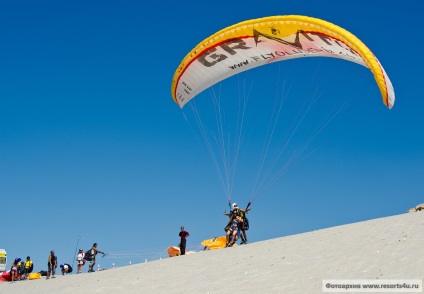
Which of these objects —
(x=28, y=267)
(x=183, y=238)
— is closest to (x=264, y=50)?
(x=183, y=238)

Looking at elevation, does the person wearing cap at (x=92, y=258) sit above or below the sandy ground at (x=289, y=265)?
above

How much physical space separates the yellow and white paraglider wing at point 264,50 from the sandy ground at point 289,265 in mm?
3357

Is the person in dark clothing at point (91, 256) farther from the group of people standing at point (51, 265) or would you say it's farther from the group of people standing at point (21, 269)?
the group of people standing at point (21, 269)

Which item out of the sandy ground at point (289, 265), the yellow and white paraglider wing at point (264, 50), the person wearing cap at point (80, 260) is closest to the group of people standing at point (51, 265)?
the person wearing cap at point (80, 260)

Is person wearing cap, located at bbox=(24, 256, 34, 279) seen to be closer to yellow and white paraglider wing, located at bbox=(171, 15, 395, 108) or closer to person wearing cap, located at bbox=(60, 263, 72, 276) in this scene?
person wearing cap, located at bbox=(60, 263, 72, 276)

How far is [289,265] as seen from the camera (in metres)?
11.8

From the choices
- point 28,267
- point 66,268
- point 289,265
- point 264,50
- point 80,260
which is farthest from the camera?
point 28,267

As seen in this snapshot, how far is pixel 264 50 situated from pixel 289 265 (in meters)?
7.44

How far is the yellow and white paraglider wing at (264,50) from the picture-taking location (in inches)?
567

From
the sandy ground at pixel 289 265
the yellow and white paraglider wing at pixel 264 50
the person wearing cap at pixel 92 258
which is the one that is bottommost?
the sandy ground at pixel 289 265

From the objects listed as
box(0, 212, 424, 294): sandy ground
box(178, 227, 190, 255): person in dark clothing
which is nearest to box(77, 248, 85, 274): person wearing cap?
box(0, 212, 424, 294): sandy ground

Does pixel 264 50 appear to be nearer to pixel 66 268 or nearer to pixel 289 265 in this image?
pixel 289 265

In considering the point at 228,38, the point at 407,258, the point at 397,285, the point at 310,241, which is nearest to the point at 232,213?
the point at 310,241

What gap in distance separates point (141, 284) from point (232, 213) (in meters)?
4.95
